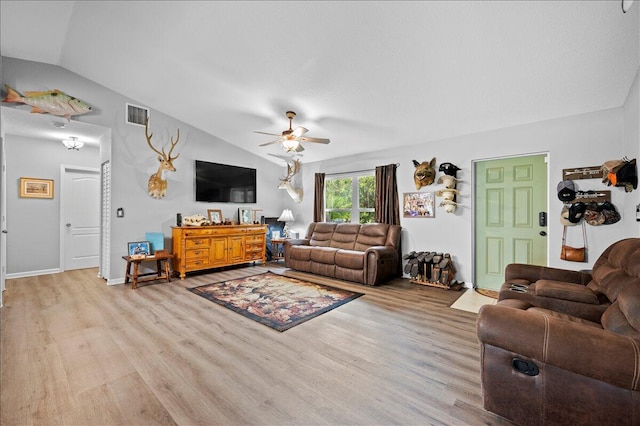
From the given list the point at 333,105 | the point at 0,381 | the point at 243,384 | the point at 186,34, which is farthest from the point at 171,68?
the point at 243,384

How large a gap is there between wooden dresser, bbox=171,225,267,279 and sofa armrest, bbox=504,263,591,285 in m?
4.45

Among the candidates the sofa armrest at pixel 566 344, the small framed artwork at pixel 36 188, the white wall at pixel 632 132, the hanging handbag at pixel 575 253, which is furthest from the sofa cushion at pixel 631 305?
the small framed artwork at pixel 36 188

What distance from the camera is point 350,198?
6004mm

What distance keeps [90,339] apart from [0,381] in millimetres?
629

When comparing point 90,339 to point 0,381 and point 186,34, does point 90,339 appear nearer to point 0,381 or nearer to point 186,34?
point 0,381

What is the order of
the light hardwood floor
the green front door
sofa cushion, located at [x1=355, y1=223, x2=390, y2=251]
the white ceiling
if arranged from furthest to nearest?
1. sofa cushion, located at [x1=355, y1=223, x2=390, y2=251]
2. the green front door
3. the white ceiling
4. the light hardwood floor

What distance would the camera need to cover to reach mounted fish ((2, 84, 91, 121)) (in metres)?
3.54

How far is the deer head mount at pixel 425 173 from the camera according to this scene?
179 inches

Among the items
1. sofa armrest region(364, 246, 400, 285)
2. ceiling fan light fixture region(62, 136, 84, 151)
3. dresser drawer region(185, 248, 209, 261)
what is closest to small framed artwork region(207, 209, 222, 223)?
dresser drawer region(185, 248, 209, 261)

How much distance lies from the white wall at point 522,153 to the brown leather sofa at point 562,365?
6.71 ft

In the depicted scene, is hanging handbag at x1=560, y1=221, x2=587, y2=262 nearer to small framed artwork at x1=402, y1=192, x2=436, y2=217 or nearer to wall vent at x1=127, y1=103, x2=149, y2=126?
small framed artwork at x1=402, y1=192, x2=436, y2=217

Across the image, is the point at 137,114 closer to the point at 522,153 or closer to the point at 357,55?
the point at 357,55

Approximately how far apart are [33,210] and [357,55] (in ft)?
20.6

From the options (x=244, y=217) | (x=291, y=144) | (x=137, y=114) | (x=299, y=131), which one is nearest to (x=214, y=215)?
(x=244, y=217)
